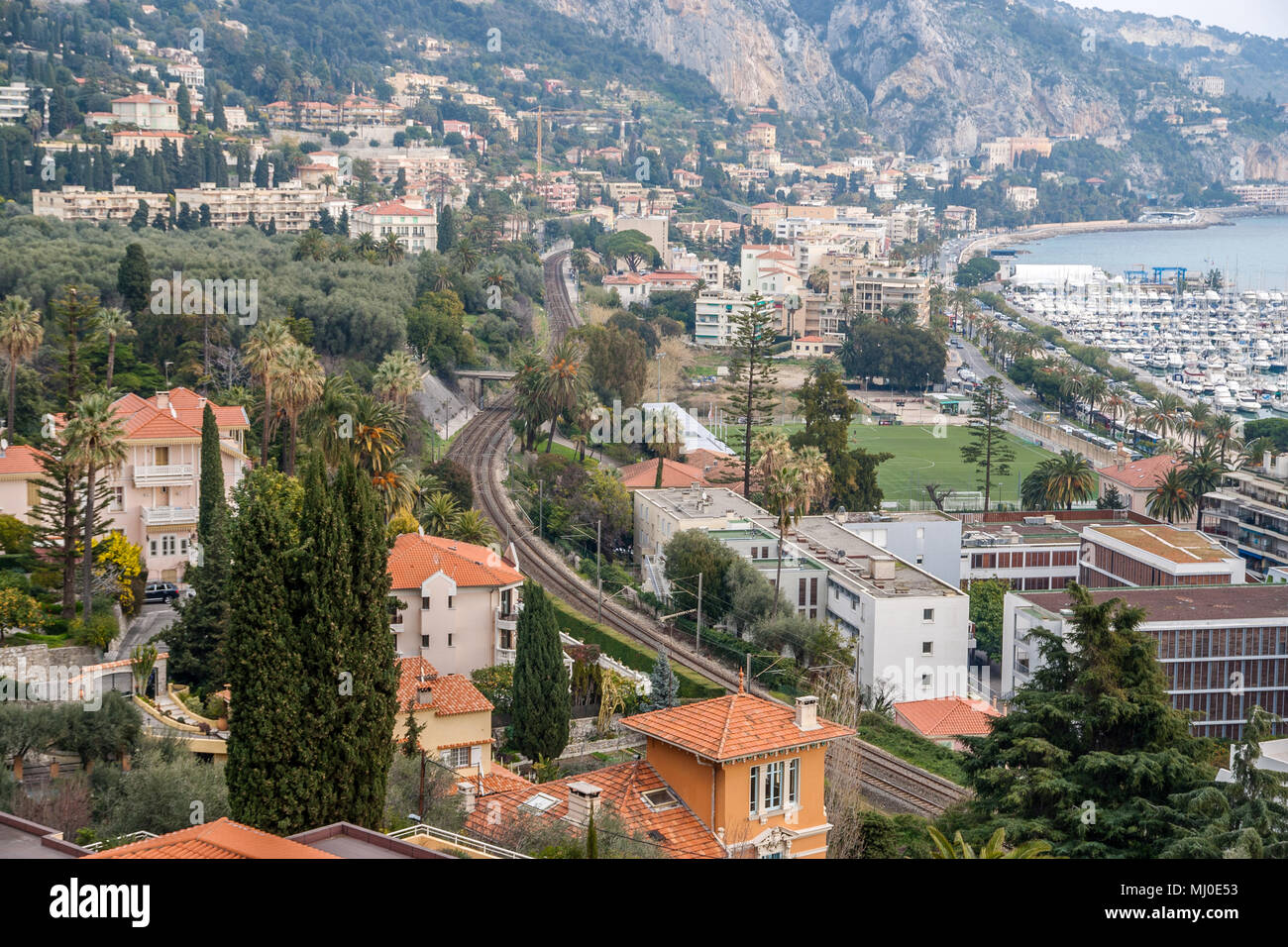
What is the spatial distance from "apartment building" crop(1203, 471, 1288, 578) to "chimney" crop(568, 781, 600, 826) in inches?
1387

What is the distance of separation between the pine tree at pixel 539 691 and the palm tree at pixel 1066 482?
98.1 ft

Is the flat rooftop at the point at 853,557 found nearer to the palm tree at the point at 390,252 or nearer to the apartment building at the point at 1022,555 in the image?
the apartment building at the point at 1022,555

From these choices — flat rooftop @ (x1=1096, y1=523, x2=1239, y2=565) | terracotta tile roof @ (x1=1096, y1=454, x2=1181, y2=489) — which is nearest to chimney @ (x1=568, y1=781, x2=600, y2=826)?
flat rooftop @ (x1=1096, y1=523, x2=1239, y2=565)

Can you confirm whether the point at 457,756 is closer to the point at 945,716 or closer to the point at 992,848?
the point at 992,848

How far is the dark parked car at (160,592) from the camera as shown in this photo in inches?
1087

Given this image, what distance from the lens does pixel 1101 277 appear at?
5438 inches

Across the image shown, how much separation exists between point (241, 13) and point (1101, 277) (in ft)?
310

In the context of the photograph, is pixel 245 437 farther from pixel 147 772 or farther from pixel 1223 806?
pixel 1223 806

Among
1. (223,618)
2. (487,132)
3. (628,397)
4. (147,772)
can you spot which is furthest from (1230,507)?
(487,132)

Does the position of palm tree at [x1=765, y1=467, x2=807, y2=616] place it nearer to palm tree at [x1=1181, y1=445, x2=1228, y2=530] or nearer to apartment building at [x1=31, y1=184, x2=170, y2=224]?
palm tree at [x1=1181, y1=445, x2=1228, y2=530]

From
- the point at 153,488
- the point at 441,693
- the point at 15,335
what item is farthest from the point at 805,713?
the point at 15,335

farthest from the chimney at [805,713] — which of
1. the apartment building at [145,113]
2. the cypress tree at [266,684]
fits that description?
the apartment building at [145,113]

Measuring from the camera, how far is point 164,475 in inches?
1118

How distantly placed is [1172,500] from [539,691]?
31778 millimetres
